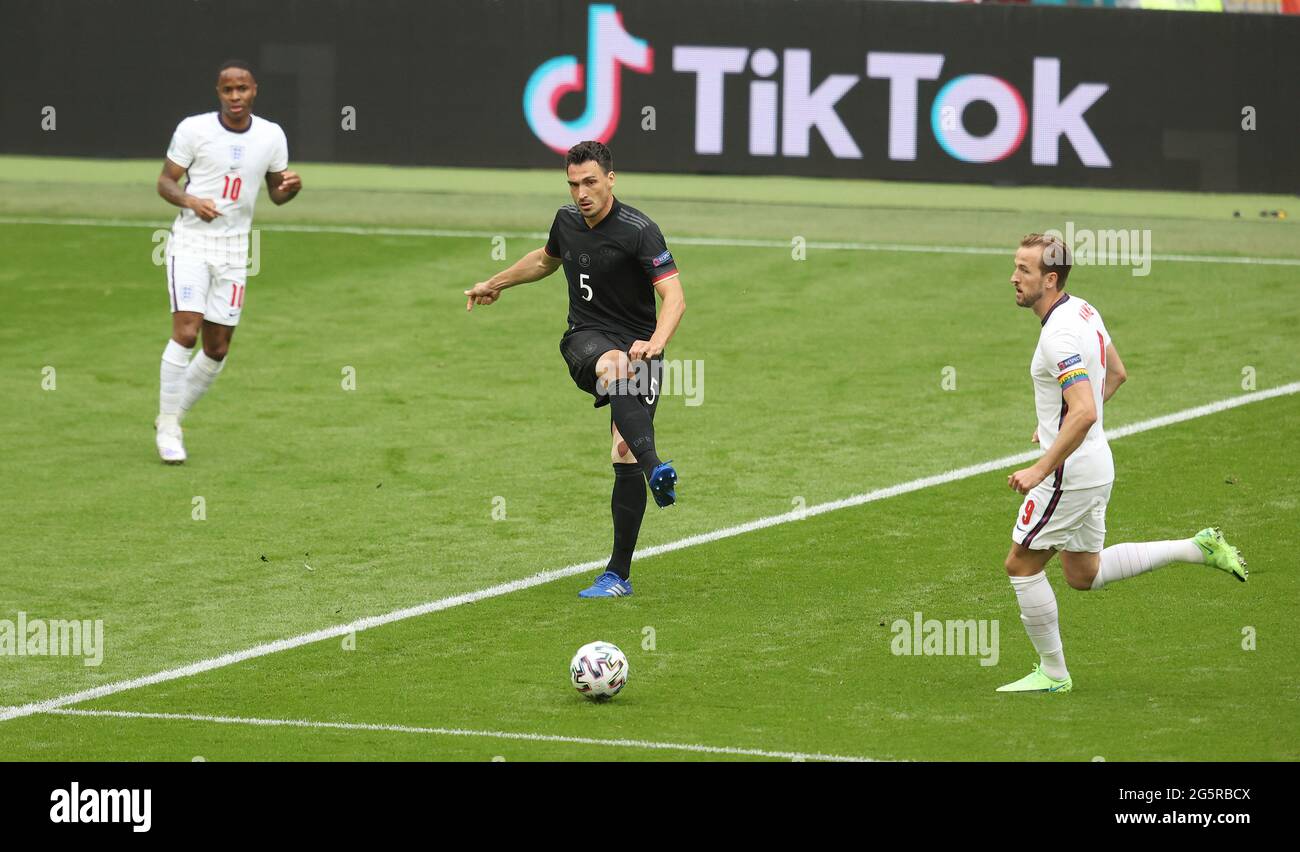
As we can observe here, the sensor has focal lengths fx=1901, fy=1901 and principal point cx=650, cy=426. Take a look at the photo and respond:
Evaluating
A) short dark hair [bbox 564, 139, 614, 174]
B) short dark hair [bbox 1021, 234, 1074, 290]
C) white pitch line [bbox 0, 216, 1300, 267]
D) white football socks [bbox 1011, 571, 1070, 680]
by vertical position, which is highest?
white pitch line [bbox 0, 216, 1300, 267]

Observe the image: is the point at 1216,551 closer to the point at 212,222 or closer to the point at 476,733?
the point at 476,733

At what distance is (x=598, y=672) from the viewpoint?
857cm

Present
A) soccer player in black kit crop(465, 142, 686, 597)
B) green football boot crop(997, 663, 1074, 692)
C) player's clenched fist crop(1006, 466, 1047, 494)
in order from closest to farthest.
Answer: player's clenched fist crop(1006, 466, 1047, 494), green football boot crop(997, 663, 1074, 692), soccer player in black kit crop(465, 142, 686, 597)

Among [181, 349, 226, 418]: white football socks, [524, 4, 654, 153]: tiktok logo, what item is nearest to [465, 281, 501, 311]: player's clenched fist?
[181, 349, 226, 418]: white football socks

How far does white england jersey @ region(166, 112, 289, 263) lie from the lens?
13648 millimetres

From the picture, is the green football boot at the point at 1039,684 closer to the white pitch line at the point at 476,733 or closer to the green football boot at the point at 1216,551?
the green football boot at the point at 1216,551

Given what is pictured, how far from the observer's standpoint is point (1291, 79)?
21.9 meters

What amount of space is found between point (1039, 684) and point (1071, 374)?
1.48 meters

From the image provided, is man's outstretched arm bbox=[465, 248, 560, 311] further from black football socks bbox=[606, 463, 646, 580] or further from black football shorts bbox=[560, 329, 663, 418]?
black football socks bbox=[606, 463, 646, 580]

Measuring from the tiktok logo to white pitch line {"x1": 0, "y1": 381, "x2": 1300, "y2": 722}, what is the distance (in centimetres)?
941

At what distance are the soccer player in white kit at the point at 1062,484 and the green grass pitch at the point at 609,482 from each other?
18.9 inches

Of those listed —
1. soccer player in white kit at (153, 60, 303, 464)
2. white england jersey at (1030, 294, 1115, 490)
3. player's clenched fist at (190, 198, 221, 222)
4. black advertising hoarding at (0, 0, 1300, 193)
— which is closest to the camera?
white england jersey at (1030, 294, 1115, 490)

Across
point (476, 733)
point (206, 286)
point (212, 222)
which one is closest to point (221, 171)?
point (212, 222)
